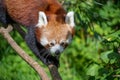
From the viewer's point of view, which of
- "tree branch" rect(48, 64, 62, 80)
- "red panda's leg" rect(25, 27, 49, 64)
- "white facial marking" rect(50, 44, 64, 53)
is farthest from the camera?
"red panda's leg" rect(25, 27, 49, 64)

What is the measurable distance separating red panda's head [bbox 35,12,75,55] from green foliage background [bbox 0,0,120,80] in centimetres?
32

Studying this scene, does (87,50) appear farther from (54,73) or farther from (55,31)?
(54,73)

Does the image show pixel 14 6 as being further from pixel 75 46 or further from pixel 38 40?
pixel 75 46

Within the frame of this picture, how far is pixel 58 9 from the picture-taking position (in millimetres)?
4316

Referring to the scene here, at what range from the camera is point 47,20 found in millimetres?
4156

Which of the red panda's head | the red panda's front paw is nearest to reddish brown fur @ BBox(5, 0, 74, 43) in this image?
the red panda's head

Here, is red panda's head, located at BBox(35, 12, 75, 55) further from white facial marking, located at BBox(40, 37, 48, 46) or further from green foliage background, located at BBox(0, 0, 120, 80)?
green foliage background, located at BBox(0, 0, 120, 80)

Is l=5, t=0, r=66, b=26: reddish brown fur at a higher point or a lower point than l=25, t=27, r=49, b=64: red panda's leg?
higher

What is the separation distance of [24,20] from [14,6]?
19 centimetres

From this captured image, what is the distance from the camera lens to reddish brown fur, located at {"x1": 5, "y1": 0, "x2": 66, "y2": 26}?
4345 millimetres

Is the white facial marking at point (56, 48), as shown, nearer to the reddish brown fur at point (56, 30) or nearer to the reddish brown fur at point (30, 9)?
the reddish brown fur at point (56, 30)

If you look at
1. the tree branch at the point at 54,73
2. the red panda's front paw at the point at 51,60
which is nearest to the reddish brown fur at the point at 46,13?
the red panda's front paw at the point at 51,60

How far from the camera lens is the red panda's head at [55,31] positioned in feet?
13.3

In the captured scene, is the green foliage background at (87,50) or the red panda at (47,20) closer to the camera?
the green foliage background at (87,50)
